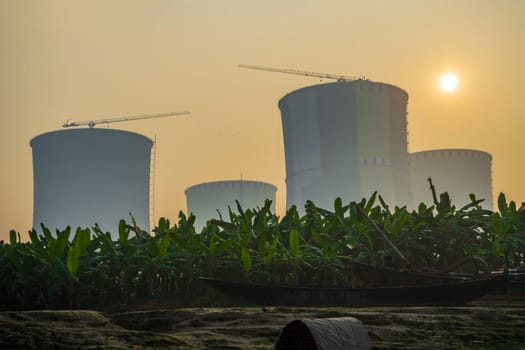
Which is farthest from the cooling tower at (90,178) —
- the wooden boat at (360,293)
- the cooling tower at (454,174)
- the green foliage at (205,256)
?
the wooden boat at (360,293)

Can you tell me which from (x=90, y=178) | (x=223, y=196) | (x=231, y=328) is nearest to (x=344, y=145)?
(x=223, y=196)

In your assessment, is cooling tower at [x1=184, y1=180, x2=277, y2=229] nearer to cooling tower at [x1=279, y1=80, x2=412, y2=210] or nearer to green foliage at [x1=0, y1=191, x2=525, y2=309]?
cooling tower at [x1=279, y1=80, x2=412, y2=210]

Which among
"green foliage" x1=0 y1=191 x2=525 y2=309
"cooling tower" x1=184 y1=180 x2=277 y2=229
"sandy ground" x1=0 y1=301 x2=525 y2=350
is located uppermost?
"cooling tower" x1=184 y1=180 x2=277 y2=229

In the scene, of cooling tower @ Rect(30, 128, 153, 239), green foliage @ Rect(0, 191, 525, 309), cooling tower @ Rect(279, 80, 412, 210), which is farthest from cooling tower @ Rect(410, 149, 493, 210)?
green foliage @ Rect(0, 191, 525, 309)

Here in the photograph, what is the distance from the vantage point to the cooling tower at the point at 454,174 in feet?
134

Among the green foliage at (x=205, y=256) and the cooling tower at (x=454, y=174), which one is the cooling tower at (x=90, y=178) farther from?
the green foliage at (x=205, y=256)

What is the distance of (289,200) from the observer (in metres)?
39.4

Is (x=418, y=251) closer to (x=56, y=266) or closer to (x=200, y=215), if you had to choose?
(x=56, y=266)

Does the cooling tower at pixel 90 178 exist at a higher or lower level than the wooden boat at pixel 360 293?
higher

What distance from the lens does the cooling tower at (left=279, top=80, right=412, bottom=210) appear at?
36.9 meters

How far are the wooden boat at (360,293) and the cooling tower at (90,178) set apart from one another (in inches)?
1355

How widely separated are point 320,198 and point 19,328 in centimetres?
3355

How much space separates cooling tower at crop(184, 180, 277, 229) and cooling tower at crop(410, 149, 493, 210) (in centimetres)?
1043

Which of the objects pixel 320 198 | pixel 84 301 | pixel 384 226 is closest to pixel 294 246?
pixel 384 226
